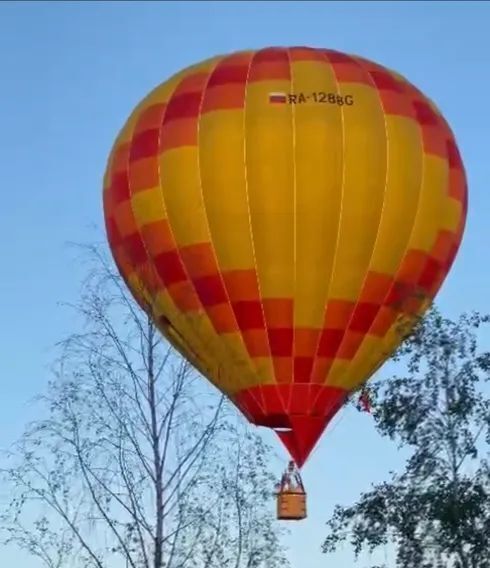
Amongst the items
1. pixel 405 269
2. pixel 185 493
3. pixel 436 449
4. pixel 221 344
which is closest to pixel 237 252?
pixel 221 344

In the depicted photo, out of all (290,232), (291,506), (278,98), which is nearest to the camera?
(291,506)

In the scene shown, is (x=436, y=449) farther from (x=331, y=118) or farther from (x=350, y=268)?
(x=331, y=118)

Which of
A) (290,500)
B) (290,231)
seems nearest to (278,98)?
(290,231)

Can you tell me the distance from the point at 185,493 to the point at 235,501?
500 centimetres

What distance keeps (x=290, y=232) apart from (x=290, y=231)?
0.02 metres

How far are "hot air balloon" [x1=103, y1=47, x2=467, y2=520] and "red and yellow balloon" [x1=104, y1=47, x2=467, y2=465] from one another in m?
0.03

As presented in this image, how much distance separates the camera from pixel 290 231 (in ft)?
74.9

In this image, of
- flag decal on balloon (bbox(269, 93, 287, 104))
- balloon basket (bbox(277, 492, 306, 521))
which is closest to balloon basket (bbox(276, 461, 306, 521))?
balloon basket (bbox(277, 492, 306, 521))

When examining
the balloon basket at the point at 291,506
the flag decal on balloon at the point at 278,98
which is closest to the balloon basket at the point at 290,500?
the balloon basket at the point at 291,506

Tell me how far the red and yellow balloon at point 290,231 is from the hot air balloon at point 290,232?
3 cm

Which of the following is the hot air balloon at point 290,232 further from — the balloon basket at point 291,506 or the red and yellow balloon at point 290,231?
the balloon basket at point 291,506

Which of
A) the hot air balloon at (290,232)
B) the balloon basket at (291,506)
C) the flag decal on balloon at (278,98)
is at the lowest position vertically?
the balloon basket at (291,506)

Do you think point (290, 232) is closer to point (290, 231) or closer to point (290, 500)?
point (290, 231)

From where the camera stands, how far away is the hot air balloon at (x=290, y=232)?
22.9 meters
